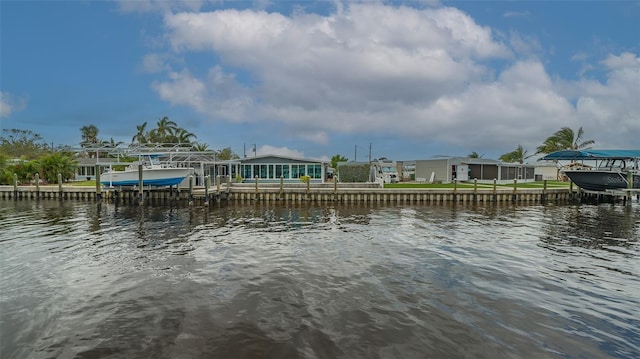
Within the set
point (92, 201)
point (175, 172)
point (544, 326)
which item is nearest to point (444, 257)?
point (544, 326)

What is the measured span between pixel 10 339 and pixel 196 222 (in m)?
12.4

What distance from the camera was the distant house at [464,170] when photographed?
135 feet

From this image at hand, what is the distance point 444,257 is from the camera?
11.4 meters

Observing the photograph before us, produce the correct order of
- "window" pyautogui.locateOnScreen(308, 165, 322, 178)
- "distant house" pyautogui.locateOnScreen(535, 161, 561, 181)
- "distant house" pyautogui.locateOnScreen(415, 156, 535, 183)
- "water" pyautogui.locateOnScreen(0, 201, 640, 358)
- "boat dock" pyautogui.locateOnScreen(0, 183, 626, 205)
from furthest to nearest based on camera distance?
"distant house" pyautogui.locateOnScreen(535, 161, 561, 181), "distant house" pyautogui.locateOnScreen(415, 156, 535, 183), "window" pyautogui.locateOnScreen(308, 165, 322, 178), "boat dock" pyautogui.locateOnScreen(0, 183, 626, 205), "water" pyautogui.locateOnScreen(0, 201, 640, 358)

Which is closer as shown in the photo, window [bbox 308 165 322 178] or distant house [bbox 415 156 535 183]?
window [bbox 308 165 322 178]

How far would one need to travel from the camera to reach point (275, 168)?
125 ft

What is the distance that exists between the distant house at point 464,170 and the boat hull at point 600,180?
11871 mm

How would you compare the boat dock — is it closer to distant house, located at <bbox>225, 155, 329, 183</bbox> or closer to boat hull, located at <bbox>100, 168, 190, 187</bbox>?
boat hull, located at <bbox>100, 168, 190, 187</bbox>

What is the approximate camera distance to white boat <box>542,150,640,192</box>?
92.2 ft

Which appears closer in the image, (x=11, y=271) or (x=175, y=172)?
(x=11, y=271)

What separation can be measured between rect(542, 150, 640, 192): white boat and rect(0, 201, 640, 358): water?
1533 centimetres

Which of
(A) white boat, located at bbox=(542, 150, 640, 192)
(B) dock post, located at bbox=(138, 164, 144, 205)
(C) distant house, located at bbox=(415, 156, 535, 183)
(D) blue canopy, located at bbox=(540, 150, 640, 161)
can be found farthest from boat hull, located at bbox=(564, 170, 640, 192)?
(B) dock post, located at bbox=(138, 164, 144, 205)

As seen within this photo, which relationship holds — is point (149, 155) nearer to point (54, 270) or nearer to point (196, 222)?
point (196, 222)

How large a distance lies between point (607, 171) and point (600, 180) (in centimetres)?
85
